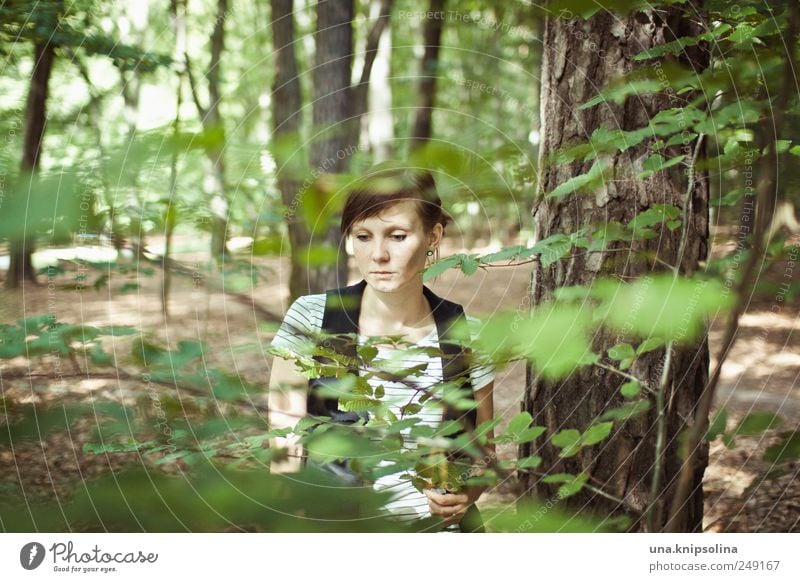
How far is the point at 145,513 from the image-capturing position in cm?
100

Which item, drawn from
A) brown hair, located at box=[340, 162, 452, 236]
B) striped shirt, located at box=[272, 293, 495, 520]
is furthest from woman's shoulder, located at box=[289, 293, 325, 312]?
brown hair, located at box=[340, 162, 452, 236]

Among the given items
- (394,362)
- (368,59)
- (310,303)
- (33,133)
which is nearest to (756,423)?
(394,362)

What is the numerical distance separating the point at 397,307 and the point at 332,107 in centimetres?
31

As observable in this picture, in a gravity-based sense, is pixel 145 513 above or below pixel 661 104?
below

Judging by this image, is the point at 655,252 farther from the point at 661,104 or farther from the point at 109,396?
the point at 109,396

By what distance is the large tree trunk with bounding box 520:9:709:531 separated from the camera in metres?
1.02

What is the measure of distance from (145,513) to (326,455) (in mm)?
277

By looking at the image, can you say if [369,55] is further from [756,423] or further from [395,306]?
[756,423]

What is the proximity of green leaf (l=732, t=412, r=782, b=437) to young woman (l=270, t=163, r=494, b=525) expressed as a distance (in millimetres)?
409

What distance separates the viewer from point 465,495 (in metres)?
1.04

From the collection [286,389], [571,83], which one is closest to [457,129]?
[571,83]

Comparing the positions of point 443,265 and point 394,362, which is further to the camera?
point 394,362

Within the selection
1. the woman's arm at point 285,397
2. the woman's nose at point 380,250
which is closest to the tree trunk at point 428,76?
the woman's nose at point 380,250

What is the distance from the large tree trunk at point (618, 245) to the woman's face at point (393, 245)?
19 cm
